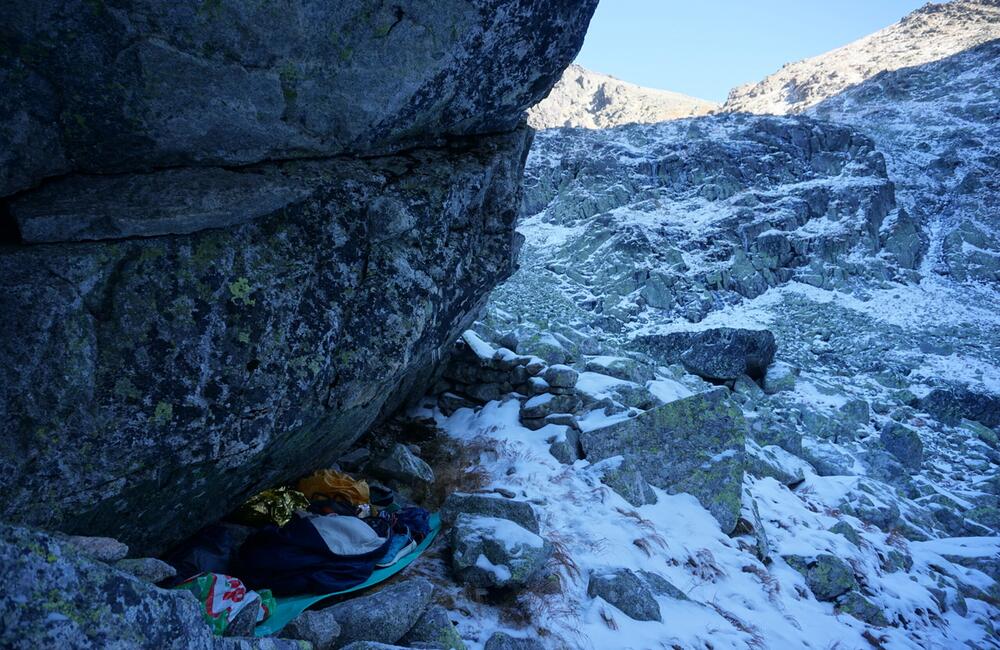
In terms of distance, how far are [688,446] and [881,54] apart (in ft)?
224

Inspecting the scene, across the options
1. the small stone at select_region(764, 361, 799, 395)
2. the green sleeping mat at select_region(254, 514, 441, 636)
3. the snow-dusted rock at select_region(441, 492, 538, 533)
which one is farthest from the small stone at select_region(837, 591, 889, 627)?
the small stone at select_region(764, 361, 799, 395)

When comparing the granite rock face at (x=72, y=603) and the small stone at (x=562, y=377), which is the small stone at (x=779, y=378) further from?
the granite rock face at (x=72, y=603)

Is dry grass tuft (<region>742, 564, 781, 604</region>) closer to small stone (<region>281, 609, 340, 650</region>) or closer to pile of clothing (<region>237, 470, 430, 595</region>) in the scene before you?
pile of clothing (<region>237, 470, 430, 595</region>)

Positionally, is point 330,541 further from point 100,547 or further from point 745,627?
point 745,627

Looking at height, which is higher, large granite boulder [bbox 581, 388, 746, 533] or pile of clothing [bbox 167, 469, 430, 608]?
large granite boulder [bbox 581, 388, 746, 533]

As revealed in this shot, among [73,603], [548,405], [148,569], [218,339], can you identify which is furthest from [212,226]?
[548,405]

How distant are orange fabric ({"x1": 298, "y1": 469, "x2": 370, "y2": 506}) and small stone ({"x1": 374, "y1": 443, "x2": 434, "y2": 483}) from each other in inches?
31.2

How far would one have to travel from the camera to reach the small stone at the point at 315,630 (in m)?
3.08

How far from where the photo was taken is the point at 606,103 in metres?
90.2

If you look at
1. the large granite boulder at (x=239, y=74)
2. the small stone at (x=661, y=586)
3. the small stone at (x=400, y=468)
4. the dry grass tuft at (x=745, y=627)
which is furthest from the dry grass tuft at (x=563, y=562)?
the large granite boulder at (x=239, y=74)

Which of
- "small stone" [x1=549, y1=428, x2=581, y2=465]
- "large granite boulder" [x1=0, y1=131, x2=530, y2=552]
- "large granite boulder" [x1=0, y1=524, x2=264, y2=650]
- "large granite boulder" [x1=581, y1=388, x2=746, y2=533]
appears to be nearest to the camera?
"large granite boulder" [x1=0, y1=524, x2=264, y2=650]

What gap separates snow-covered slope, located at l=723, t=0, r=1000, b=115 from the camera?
158ft

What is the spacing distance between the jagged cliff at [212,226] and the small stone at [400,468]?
151cm

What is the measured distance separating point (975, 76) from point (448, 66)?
51423 mm
